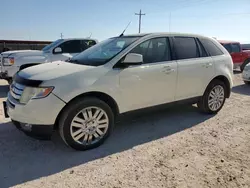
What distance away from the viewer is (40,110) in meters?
3.08

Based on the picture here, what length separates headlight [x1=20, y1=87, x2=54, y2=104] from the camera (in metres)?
3.07

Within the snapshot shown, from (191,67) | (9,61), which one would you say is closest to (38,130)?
(191,67)

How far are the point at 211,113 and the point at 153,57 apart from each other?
6.61ft

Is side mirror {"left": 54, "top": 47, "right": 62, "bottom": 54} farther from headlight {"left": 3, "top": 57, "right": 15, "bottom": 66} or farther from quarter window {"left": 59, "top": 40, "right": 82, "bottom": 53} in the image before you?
headlight {"left": 3, "top": 57, "right": 15, "bottom": 66}

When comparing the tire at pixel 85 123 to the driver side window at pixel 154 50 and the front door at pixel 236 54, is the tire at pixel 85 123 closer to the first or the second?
the driver side window at pixel 154 50

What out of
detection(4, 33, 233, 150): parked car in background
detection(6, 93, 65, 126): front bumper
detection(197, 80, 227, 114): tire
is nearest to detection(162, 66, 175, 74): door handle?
detection(4, 33, 233, 150): parked car in background

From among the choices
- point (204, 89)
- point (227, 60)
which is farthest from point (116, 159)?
point (227, 60)

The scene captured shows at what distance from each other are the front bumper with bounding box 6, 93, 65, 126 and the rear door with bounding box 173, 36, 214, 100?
2.28 metres

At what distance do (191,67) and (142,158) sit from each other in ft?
6.99

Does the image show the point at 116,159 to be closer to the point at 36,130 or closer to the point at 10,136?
the point at 36,130

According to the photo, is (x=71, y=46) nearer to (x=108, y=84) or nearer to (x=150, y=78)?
(x=150, y=78)

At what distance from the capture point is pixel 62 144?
366 cm

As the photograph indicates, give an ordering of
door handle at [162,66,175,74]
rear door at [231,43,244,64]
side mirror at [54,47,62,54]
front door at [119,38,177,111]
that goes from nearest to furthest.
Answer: front door at [119,38,177,111] → door handle at [162,66,175,74] → side mirror at [54,47,62,54] → rear door at [231,43,244,64]

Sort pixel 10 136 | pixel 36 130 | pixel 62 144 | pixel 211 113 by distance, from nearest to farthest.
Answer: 1. pixel 36 130
2. pixel 62 144
3. pixel 10 136
4. pixel 211 113
